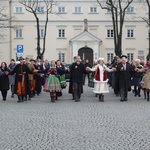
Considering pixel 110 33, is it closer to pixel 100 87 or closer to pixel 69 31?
pixel 69 31

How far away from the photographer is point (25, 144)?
9711mm

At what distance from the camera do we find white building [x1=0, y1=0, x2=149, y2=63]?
6794 cm

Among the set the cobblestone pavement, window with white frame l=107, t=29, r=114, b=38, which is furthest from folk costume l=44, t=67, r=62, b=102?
window with white frame l=107, t=29, r=114, b=38

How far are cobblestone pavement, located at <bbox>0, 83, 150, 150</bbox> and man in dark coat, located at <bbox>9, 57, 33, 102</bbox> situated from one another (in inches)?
99.8

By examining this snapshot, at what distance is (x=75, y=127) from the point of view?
39.9 feet

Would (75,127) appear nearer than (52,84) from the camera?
Yes

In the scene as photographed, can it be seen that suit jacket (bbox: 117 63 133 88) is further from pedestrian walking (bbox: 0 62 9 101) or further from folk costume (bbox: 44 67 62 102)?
pedestrian walking (bbox: 0 62 9 101)

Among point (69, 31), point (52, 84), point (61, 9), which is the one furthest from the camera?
point (61, 9)

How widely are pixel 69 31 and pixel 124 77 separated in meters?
48.1

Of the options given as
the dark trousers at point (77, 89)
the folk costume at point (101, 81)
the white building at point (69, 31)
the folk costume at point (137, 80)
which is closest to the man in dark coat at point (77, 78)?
the dark trousers at point (77, 89)

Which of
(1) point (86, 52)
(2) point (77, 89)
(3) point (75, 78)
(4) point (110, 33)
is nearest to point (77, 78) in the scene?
(3) point (75, 78)

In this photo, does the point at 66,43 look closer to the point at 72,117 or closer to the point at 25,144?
the point at 72,117

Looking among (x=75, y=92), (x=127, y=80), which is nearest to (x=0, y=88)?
(x=75, y=92)

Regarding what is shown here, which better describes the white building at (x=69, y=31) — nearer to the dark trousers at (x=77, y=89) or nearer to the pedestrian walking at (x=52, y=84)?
the dark trousers at (x=77, y=89)
